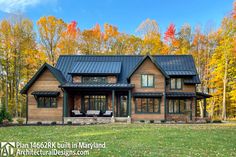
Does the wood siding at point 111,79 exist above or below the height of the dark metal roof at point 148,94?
above

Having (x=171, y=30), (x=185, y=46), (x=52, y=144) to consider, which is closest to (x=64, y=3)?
(x=171, y=30)

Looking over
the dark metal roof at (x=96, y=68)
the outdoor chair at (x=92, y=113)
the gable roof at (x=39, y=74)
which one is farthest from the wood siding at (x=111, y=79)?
the gable roof at (x=39, y=74)

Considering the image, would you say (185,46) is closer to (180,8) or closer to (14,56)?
(180,8)

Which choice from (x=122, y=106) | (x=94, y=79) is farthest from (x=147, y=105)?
(x=94, y=79)

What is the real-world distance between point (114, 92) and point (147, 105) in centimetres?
344

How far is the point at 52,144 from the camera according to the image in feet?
35.2

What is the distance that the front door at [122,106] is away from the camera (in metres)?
27.4

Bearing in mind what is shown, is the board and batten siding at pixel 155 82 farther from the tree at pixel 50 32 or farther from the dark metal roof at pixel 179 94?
the tree at pixel 50 32

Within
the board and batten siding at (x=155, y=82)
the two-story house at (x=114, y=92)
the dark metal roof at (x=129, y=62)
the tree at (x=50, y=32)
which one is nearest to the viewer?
the two-story house at (x=114, y=92)

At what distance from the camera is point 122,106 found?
90.2ft

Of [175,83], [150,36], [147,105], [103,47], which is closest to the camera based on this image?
[147,105]

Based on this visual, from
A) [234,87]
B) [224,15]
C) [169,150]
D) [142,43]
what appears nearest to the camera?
[169,150]

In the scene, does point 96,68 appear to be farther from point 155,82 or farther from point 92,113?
point 155,82

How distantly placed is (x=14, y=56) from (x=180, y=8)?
2474 centimetres
